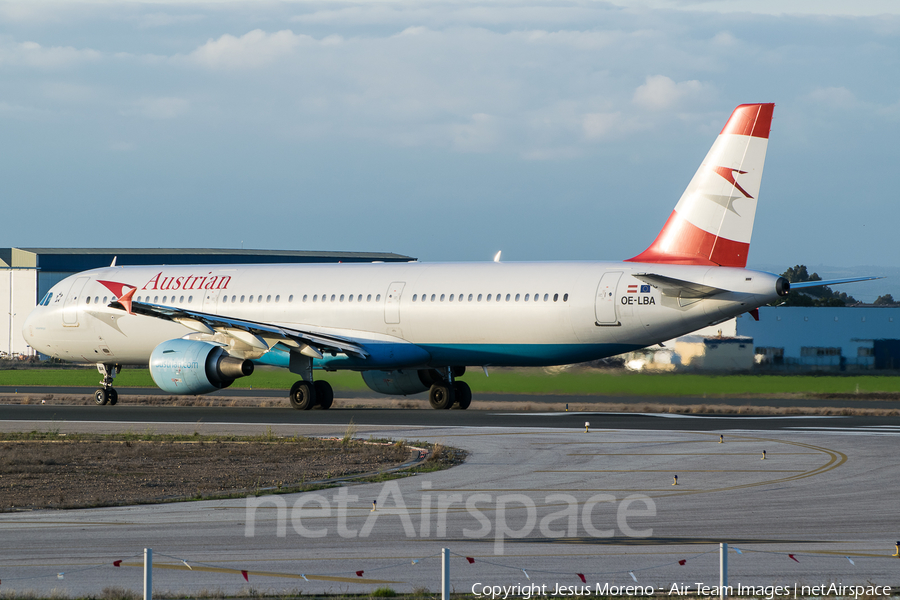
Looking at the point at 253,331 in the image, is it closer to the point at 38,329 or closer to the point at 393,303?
the point at 393,303

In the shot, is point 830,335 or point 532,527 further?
point 830,335

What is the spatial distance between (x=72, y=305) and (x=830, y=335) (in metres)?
31.9

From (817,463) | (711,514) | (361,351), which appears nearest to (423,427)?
(361,351)

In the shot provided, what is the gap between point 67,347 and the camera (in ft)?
131

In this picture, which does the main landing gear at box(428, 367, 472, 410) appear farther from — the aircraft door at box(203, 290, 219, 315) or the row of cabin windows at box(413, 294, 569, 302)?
the aircraft door at box(203, 290, 219, 315)

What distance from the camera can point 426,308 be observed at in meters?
33.7

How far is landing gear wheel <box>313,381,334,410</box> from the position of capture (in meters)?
34.1

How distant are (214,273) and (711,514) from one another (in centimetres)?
2754

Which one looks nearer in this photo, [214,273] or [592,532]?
[592,532]

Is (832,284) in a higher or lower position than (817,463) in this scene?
higher

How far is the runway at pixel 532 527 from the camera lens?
10.4 metres

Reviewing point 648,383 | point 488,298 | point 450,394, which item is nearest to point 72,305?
point 450,394

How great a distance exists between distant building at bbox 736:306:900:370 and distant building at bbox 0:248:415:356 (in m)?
56.0

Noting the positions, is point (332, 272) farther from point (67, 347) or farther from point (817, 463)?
point (817, 463)
